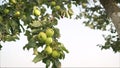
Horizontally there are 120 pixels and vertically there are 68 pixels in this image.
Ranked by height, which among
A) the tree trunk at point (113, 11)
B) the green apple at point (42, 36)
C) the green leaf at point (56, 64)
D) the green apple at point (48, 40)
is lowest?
the green leaf at point (56, 64)

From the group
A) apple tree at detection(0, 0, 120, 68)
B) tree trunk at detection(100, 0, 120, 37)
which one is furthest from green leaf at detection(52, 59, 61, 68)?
tree trunk at detection(100, 0, 120, 37)

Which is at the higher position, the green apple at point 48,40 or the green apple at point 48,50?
the green apple at point 48,40

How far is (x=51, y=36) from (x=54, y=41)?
63 mm

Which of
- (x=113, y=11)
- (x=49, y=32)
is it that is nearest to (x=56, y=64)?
(x=49, y=32)

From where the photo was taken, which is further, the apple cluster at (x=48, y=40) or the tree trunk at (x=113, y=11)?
the tree trunk at (x=113, y=11)

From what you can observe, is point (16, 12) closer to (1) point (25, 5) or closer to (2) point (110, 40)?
(1) point (25, 5)

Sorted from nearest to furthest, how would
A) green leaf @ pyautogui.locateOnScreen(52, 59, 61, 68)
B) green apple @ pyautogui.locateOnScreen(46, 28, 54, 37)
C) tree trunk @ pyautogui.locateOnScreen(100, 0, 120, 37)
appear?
green leaf @ pyautogui.locateOnScreen(52, 59, 61, 68) < green apple @ pyautogui.locateOnScreen(46, 28, 54, 37) < tree trunk @ pyautogui.locateOnScreen(100, 0, 120, 37)

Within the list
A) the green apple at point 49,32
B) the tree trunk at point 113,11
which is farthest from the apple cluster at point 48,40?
the tree trunk at point 113,11

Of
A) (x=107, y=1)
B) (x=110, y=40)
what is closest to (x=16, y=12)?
(x=107, y=1)

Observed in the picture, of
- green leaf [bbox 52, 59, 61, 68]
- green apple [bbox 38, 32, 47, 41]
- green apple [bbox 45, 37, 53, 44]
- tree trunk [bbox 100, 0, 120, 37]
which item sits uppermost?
tree trunk [bbox 100, 0, 120, 37]

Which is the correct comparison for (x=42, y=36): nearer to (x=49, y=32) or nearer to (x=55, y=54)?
(x=49, y=32)

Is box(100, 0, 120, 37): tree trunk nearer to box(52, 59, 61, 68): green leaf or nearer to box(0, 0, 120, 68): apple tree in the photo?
box(0, 0, 120, 68): apple tree

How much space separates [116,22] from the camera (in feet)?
18.0

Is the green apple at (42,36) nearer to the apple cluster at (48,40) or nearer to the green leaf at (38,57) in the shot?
the apple cluster at (48,40)
